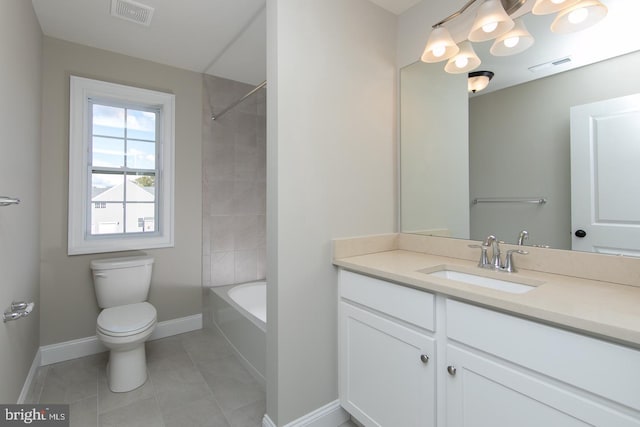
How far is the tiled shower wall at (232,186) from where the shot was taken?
2893 mm

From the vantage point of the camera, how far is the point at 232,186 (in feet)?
9.92

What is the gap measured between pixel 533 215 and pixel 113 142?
3.04m

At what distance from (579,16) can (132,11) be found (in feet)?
7.87

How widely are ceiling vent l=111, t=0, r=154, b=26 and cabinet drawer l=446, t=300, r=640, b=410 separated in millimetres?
2408

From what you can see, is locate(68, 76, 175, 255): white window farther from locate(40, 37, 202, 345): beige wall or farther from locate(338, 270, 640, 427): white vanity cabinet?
locate(338, 270, 640, 427): white vanity cabinet

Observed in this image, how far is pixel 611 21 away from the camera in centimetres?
122

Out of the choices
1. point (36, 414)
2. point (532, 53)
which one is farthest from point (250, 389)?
point (532, 53)

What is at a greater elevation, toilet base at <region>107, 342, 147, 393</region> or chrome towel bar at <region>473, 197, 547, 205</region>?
chrome towel bar at <region>473, 197, 547, 205</region>

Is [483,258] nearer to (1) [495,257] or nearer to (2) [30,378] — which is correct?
(1) [495,257]

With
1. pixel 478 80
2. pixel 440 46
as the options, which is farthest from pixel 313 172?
pixel 478 80

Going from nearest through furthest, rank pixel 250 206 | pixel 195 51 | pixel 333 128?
pixel 333 128
pixel 195 51
pixel 250 206

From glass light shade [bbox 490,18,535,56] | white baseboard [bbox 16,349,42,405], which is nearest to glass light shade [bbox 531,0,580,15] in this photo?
glass light shade [bbox 490,18,535,56]

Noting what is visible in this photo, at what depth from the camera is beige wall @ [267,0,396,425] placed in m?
1.49

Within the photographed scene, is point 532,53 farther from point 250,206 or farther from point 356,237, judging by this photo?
point 250,206
